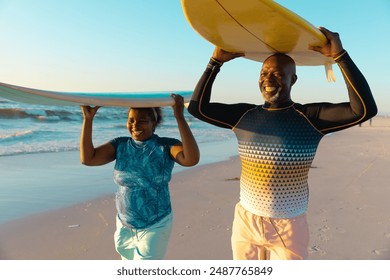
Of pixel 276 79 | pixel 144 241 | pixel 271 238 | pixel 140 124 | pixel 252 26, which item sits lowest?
pixel 144 241

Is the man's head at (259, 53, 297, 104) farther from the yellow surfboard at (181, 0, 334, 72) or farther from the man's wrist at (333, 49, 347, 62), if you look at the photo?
the man's wrist at (333, 49, 347, 62)

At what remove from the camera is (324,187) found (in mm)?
5633

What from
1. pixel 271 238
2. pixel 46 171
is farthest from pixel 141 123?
pixel 46 171

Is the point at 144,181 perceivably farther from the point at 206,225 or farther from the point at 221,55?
the point at 206,225

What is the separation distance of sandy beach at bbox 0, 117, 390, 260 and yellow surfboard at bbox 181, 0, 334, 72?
80.1 inches

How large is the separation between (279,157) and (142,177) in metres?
0.82

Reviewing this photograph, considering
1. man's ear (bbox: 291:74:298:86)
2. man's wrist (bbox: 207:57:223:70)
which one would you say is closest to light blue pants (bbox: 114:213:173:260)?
man's wrist (bbox: 207:57:223:70)

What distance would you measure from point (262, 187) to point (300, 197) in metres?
0.22

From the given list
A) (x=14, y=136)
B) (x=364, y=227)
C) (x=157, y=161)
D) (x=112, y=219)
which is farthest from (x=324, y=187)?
(x=14, y=136)

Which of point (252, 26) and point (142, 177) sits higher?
point (252, 26)

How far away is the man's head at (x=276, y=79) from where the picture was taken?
1816 mm

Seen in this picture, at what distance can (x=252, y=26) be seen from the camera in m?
1.82
